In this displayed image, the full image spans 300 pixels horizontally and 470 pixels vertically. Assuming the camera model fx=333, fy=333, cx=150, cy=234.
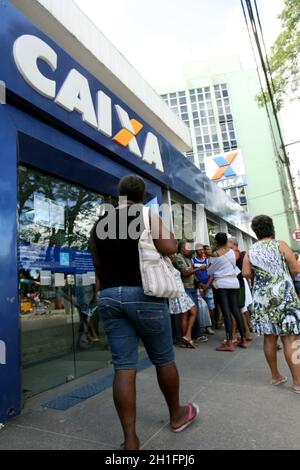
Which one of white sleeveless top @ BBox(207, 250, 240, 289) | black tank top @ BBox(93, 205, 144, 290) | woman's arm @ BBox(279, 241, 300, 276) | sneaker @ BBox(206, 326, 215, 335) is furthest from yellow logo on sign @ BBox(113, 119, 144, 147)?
sneaker @ BBox(206, 326, 215, 335)

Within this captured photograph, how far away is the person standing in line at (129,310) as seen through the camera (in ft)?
6.61

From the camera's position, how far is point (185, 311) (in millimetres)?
5254

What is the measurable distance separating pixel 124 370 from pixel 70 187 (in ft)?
10.5

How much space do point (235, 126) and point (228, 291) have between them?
121 feet

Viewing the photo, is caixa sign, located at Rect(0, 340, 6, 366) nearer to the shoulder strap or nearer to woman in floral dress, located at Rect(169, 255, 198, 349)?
the shoulder strap

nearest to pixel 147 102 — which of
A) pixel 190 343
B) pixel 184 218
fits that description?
pixel 184 218

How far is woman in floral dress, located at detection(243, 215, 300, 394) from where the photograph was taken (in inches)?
122

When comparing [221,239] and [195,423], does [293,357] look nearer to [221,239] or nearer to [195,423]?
[195,423]

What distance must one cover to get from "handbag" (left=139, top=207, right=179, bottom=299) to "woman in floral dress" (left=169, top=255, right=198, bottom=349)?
3.08m

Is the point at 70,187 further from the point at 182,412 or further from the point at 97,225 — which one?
the point at 182,412

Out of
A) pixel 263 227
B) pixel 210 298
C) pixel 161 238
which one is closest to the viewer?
pixel 161 238

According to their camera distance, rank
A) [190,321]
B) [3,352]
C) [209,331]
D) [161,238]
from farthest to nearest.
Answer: [209,331], [190,321], [3,352], [161,238]

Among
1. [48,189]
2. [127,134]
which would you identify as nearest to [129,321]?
[48,189]

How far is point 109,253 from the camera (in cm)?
218
